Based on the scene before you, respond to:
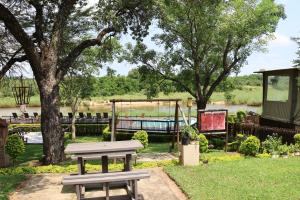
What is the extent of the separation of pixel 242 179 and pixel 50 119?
7495 mm

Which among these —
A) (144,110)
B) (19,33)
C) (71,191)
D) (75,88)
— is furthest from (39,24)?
(144,110)

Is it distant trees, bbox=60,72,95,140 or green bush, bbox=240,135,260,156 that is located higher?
distant trees, bbox=60,72,95,140

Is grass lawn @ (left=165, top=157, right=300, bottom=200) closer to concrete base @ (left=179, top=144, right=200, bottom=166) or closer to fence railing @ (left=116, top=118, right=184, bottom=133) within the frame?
concrete base @ (left=179, top=144, right=200, bottom=166)

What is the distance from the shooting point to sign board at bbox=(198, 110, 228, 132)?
706 inches

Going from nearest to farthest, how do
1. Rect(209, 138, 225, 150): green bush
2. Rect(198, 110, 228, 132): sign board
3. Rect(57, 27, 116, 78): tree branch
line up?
Rect(57, 27, 116, 78): tree branch
Rect(198, 110, 228, 132): sign board
Rect(209, 138, 225, 150): green bush

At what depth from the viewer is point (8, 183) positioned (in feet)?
36.0

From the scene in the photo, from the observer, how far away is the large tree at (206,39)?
22141 mm

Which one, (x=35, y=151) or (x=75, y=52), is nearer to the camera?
(x=75, y=52)

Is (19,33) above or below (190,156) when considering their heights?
above

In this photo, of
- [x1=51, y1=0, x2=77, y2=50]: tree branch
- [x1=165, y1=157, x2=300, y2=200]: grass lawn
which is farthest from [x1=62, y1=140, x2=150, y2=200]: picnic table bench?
[x1=51, y1=0, x2=77, y2=50]: tree branch

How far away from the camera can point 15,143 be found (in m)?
14.8

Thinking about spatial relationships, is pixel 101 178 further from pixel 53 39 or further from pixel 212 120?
pixel 212 120

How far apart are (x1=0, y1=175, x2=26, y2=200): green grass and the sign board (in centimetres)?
868

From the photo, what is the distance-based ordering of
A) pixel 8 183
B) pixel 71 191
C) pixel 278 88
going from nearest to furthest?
pixel 71 191 < pixel 8 183 < pixel 278 88
